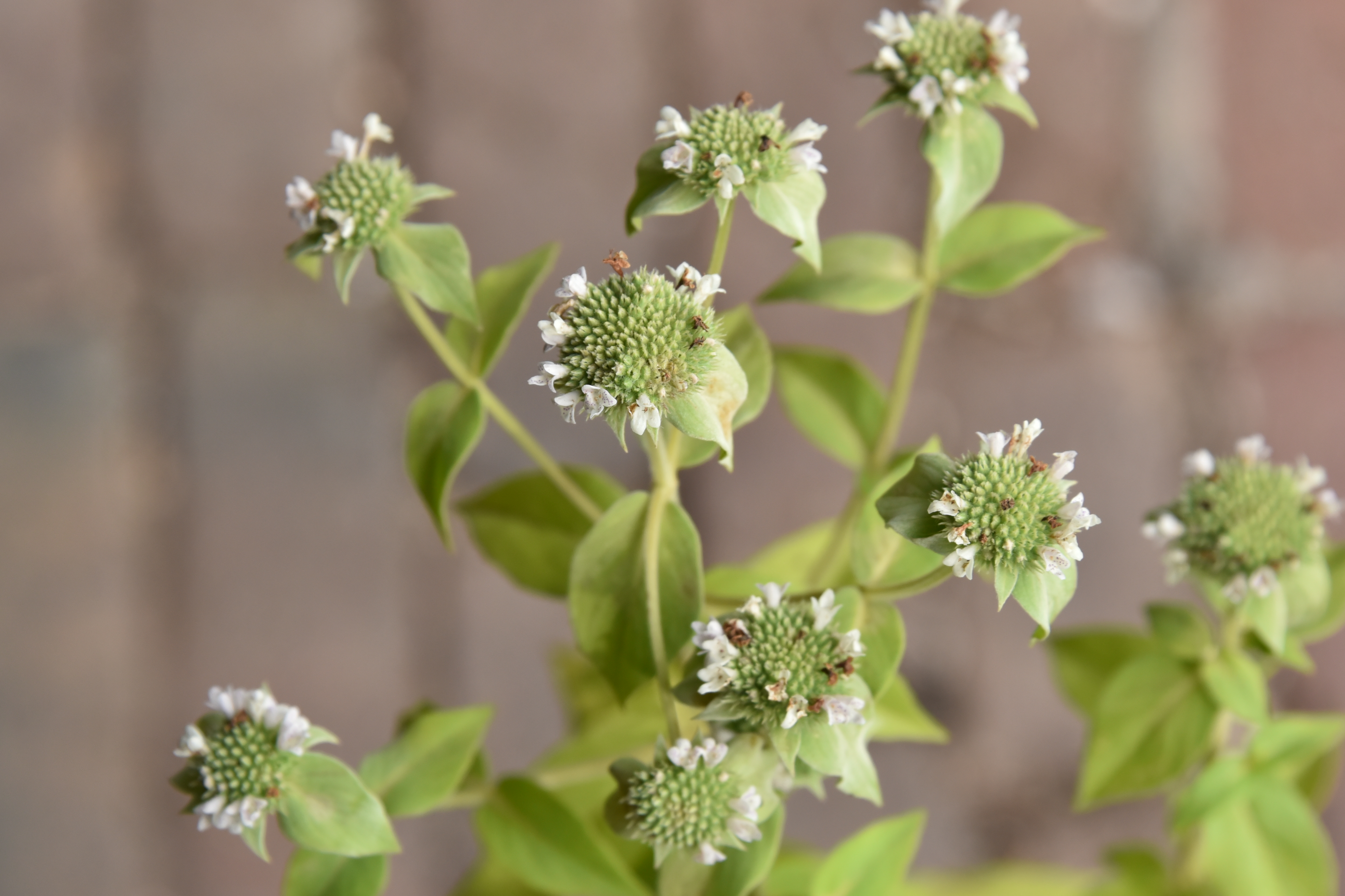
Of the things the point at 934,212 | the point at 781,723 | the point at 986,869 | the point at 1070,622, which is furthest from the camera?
the point at 1070,622

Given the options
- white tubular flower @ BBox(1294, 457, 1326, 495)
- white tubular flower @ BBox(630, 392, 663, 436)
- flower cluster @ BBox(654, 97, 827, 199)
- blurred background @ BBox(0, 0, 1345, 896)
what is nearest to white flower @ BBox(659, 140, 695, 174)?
flower cluster @ BBox(654, 97, 827, 199)

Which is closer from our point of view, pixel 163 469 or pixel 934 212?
→ pixel 934 212

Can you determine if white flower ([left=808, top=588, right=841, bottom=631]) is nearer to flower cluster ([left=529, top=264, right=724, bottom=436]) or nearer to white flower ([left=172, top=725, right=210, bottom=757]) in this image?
flower cluster ([left=529, top=264, right=724, bottom=436])

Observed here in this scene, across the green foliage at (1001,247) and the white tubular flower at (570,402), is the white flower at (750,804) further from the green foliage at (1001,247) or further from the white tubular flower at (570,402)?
the green foliage at (1001,247)

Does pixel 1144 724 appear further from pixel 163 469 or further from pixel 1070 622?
pixel 163 469

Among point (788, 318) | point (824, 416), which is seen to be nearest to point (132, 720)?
point (788, 318)
